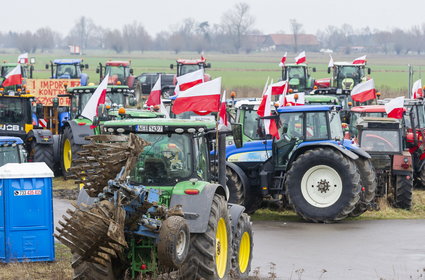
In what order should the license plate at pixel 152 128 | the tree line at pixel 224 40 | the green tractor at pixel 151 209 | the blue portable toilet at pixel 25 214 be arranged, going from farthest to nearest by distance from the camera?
the tree line at pixel 224 40 → the blue portable toilet at pixel 25 214 → the license plate at pixel 152 128 → the green tractor at pixel 151 209

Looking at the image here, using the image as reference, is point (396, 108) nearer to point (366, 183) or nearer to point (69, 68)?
point (366, 183)

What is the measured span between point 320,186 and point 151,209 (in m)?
8.21

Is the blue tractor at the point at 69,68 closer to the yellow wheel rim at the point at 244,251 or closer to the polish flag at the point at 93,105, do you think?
the polish flag at the point at 93,105

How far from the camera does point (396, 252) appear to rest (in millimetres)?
15578

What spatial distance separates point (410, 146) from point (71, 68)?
2365cm

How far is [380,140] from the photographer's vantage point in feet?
69.5

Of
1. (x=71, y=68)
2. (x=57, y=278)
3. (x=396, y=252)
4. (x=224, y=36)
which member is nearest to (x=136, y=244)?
(x=57, y=278)

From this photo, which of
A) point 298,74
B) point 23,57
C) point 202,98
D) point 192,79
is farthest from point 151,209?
point 298,74

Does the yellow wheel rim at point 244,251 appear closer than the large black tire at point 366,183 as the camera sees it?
Yes

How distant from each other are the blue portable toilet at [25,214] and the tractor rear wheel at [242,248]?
2.69m

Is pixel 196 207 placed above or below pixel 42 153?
above

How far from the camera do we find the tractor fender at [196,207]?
10.9 metres

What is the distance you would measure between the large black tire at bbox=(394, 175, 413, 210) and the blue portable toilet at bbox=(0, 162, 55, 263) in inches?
348

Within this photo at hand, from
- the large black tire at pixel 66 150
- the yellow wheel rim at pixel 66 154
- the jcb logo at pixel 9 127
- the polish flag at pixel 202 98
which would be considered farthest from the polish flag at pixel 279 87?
the polish flag at pixel 202 98
